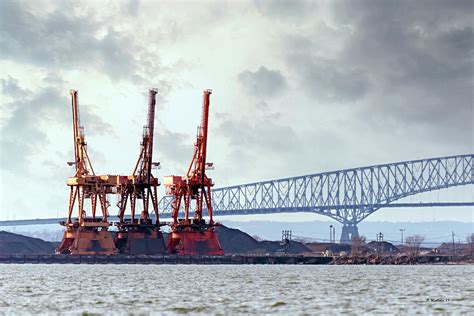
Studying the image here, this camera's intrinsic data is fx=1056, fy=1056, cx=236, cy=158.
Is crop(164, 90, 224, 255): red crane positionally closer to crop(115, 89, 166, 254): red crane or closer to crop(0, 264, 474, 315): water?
crop(115, 89, 166, 254): red crane

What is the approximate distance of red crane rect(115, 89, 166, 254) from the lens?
188m

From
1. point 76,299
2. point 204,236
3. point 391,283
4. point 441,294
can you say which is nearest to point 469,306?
point 441,294

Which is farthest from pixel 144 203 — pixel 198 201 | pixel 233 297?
pixel 233 297

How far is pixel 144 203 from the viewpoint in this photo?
7525 inches

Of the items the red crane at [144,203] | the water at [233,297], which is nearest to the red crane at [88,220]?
the red crane at [144,203]

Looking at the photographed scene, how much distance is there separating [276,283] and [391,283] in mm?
11444

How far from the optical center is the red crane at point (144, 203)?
618ft

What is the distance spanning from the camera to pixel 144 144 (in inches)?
7520

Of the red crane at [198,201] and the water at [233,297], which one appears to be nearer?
the water at [233,297]

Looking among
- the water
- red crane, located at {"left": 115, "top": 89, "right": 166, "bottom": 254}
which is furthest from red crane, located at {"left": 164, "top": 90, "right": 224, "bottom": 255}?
the water

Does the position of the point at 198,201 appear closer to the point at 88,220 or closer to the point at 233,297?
the point at 88,220

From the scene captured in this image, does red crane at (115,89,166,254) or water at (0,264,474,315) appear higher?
red crane at (115,89,166,254)

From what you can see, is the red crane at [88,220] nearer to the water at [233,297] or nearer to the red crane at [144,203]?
the red crane at [144,203]

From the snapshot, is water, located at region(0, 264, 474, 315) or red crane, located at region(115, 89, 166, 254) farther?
red crane, located at region(115, 89, 166, 254)
